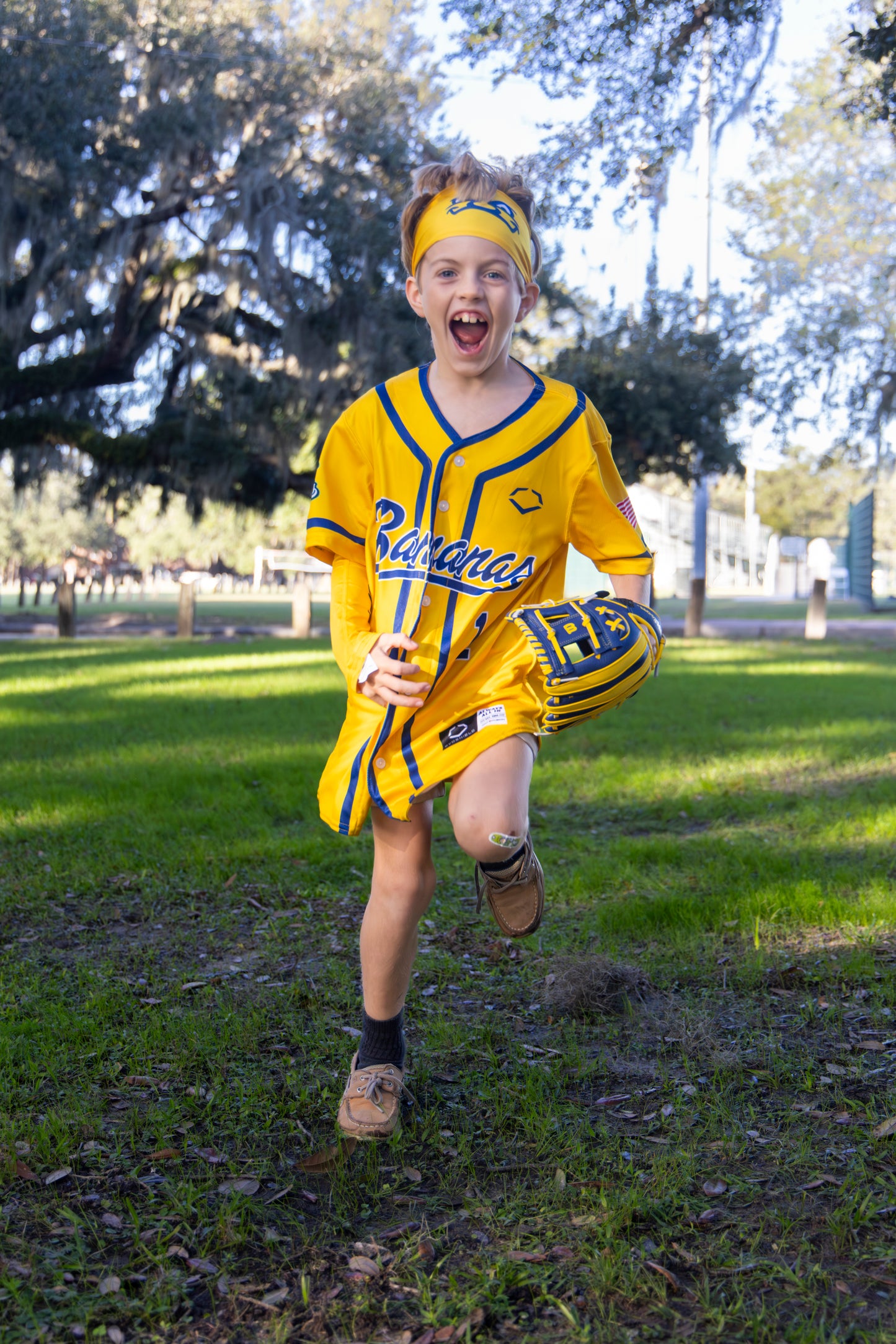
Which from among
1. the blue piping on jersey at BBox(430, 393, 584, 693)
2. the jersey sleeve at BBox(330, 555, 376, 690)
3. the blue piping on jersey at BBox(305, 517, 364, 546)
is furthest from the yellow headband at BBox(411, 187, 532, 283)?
the jersey sleeve at BBox(330, 555, 376, 690)

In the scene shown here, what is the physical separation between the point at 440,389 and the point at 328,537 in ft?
1.52

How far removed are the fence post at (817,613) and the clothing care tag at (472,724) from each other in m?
17.7

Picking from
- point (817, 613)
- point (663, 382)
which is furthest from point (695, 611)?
point (663, 382)

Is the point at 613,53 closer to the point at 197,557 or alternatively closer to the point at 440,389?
the point at 440,389

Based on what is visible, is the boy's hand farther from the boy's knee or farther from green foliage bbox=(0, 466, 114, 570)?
green foliage bbox=(0, 466, 114, 570)

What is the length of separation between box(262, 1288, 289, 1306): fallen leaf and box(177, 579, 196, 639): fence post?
18541mm

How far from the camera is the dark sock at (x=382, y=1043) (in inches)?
115

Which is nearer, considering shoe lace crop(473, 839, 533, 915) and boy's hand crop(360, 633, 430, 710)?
boy's hand crop(360, 633, 430, 710)

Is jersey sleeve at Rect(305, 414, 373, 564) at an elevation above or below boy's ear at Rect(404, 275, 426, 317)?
below

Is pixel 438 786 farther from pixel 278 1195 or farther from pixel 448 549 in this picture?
pixel 278 1195

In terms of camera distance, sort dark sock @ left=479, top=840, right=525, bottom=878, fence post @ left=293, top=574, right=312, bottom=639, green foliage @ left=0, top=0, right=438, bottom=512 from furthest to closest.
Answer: fence post @ left=293, top=574, right=312, bottom=639 → green foliage @ left=0, top=0, right=438, bottom=512 → dark sock @ left=479, top=840, right=525, bottom=878

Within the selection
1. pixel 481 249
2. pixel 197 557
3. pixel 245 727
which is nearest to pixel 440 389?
pixel 481 249

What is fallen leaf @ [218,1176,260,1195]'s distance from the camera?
2.52 meters

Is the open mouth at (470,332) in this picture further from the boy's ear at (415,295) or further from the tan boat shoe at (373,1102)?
the tan boat shoe at (373,1102)
